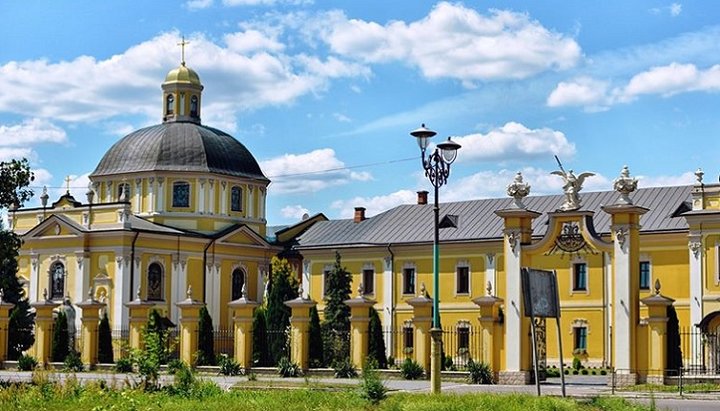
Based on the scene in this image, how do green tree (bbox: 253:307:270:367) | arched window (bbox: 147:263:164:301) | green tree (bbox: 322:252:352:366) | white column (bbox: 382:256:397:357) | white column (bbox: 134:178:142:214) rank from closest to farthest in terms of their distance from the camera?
green tree (bbox: 253:307:270:367) < green tree (bbox: 322:252:352:366) < white column (bbox: 382:256:397:357) < arched window (bbox: 147:263:164:301) < white column (bbox: 134:178:142:214)

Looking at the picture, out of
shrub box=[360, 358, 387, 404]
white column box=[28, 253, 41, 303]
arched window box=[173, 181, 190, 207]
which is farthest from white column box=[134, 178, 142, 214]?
shrub box=[360, 358, 387, 404]

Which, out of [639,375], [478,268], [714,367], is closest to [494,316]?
Answer: [639,375]

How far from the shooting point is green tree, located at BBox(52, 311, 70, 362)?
46.3 metres

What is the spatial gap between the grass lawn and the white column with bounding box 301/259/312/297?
125 ft

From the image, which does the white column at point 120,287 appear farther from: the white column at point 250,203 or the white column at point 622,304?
the white column at point 622,304

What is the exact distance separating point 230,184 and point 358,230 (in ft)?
26.0

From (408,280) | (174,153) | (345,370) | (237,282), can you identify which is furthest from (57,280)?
(345,370)

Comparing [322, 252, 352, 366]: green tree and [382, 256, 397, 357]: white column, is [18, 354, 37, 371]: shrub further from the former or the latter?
[382, 256, 397, 357]: white column

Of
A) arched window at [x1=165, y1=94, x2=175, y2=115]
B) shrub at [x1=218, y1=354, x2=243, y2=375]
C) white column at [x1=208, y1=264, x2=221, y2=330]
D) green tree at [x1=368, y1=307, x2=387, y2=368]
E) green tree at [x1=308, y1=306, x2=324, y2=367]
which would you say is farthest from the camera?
arched window at [x1=165, y1=94, x2=175, y2=115]

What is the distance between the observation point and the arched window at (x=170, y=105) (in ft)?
229

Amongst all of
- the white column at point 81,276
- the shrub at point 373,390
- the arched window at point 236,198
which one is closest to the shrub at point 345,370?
the shrub at point 373,390

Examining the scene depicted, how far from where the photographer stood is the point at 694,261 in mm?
48750

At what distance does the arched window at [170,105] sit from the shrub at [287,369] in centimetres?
3303

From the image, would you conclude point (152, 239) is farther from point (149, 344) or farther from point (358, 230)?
point (149, 344)
